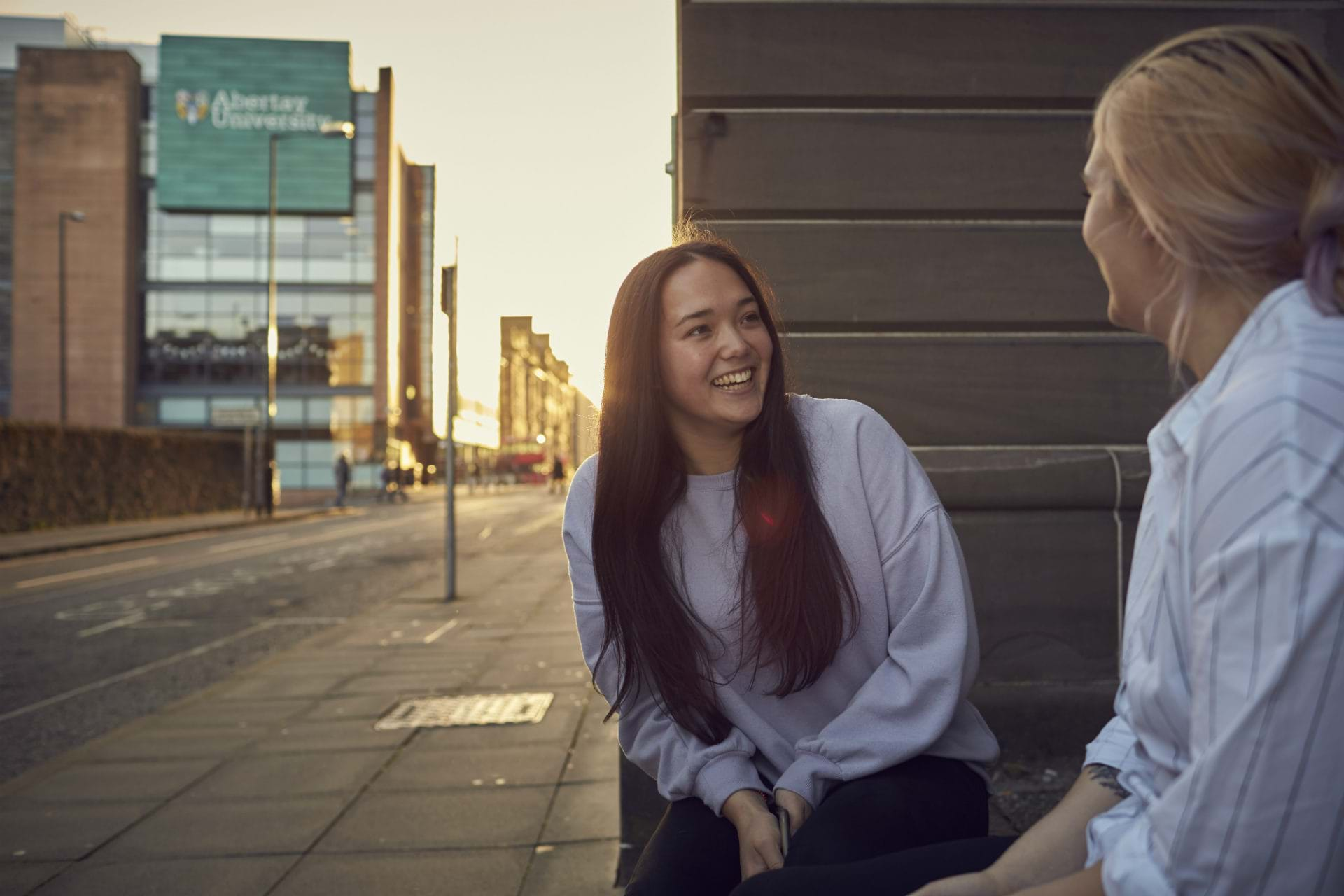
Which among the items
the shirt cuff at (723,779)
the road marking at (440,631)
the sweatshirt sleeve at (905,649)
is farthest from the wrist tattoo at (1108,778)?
the road marking at (440,631)

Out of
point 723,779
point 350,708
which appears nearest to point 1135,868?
point 723,779

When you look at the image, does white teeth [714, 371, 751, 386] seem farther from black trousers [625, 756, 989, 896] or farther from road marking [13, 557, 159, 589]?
road marking [13, 557, 159, 589]

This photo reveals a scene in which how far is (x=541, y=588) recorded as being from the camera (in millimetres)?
12141

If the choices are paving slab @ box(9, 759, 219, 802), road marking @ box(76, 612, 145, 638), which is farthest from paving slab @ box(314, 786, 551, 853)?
road marking @ box(76, 612, 145, 638)

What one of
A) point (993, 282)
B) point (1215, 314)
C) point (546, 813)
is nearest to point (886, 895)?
point (1215, 314)

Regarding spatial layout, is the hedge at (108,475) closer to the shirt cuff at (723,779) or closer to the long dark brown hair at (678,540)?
the long dark brown hair at (678,540)

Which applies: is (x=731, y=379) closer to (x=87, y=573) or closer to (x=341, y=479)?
(x=87, y=573)

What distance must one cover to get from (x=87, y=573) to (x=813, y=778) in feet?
48.6

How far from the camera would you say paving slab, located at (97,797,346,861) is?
146 inches

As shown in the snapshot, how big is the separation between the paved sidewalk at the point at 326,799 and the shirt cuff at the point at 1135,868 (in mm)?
2347

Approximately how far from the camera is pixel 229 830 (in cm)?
392

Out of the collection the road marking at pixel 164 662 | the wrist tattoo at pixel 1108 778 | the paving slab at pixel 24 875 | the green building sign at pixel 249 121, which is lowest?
the road marking at pixel 164 662

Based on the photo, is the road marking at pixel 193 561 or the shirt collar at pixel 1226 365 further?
the road marking at pixel 193 561

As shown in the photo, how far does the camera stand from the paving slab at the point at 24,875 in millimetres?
3416
